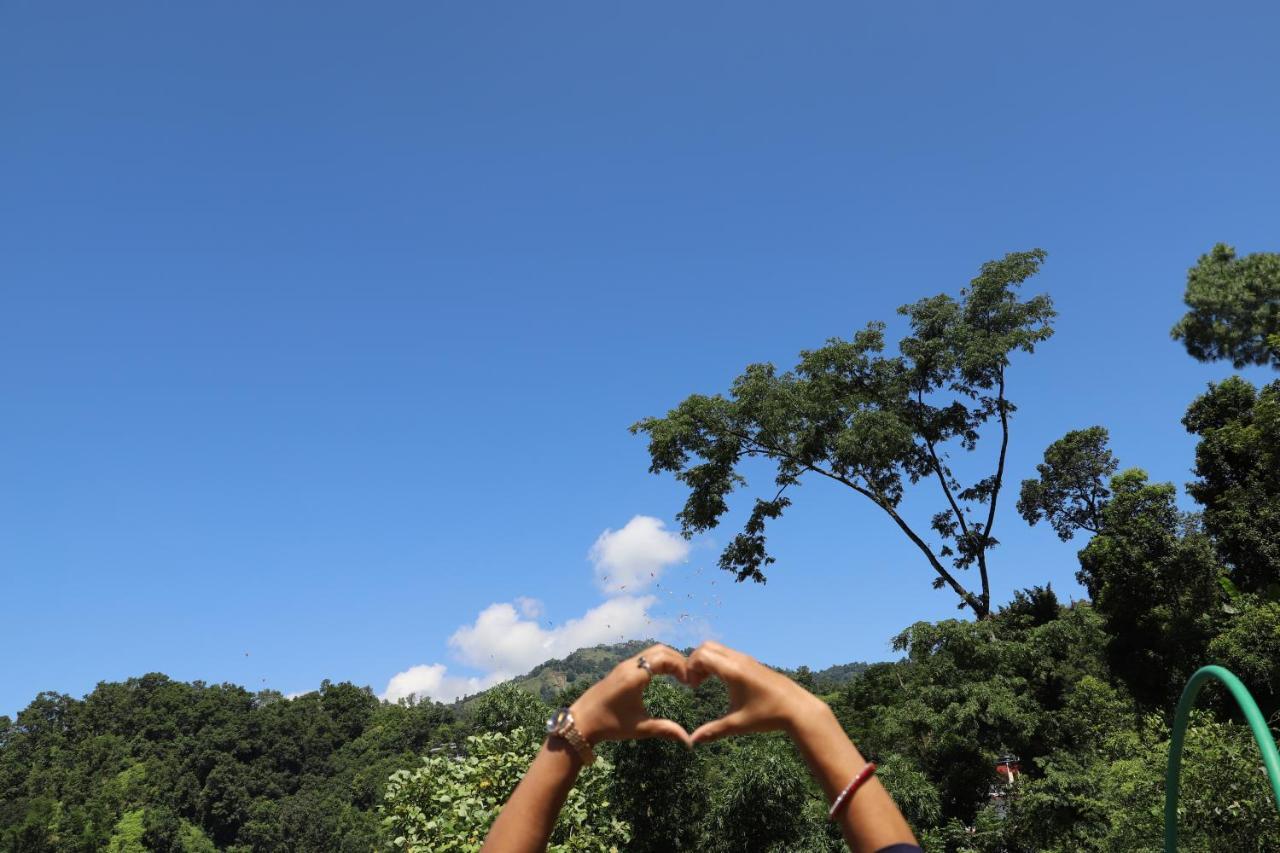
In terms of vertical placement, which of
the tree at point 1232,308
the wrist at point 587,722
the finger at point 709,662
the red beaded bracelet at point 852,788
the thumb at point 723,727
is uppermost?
the tree at point 1232,308

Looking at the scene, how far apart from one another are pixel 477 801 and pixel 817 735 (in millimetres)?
11456

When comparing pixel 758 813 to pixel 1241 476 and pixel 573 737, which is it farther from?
pixel 1241 476

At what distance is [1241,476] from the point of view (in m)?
29.9

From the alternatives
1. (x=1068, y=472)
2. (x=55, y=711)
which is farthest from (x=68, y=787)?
(x=1068, y=472)

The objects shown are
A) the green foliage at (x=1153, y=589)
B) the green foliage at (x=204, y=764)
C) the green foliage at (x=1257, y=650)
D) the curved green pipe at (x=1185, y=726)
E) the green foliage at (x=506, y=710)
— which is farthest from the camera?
the green foliage at (x=204, y=764)

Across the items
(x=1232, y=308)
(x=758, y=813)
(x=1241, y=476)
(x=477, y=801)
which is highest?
(x=1232, y=308)

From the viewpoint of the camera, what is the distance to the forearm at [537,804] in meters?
2.17

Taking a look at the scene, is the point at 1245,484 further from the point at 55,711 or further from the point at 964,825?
the point at 55,711

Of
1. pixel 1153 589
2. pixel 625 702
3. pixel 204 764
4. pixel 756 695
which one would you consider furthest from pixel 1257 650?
pixel 204 764

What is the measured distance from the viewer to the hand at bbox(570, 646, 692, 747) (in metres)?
2.17

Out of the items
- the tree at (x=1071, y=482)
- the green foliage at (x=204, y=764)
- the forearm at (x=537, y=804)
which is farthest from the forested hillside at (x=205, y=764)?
the forearm at (x=537, y=804)

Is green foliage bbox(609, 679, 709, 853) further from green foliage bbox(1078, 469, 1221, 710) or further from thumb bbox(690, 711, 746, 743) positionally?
thumb bbox(690, 711, 746, 743)

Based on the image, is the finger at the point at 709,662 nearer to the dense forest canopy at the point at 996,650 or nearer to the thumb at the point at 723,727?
the thumb at the point at 723,727

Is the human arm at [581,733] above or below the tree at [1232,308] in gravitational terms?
below
